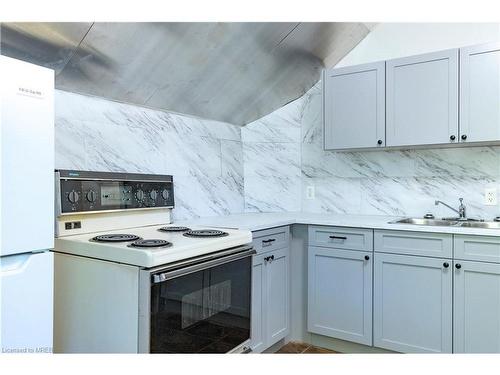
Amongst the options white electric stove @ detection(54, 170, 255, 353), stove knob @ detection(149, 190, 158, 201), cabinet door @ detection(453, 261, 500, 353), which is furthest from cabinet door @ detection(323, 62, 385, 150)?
stove knob @ detection(149, 190, 158, 201)

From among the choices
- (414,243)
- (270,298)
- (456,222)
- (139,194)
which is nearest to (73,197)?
(139,194)

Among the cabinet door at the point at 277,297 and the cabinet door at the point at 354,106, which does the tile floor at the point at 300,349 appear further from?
the cabinet door at the point at 354,106

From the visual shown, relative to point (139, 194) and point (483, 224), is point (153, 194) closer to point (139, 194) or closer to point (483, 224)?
point (139, 194)

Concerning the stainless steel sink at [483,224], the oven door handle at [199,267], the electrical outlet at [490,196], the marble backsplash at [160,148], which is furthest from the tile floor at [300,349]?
the electrical outlet at [490,196]

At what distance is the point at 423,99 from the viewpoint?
7.81 feet

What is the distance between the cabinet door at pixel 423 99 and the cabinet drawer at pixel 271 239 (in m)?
0.94

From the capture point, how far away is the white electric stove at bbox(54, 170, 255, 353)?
142 cm

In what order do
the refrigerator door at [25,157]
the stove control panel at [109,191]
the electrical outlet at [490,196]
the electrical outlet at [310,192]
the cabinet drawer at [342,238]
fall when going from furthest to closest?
the electrical outlet at [310,192], the electrical outlet at [490,196], the cabinet drawer at [342,238], the stove control panel at [109,191], the refrigerator door at [25,157]

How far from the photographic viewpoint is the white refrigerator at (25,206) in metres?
1.18

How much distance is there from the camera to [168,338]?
1.47 metres

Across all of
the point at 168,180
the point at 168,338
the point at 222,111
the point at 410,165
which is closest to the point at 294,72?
the point at 222,111

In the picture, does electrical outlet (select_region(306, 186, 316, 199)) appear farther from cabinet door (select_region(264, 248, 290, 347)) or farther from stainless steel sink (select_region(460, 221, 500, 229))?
stainless steel sink (select_region(460, 221, 500, 229))

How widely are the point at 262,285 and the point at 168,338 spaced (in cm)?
94

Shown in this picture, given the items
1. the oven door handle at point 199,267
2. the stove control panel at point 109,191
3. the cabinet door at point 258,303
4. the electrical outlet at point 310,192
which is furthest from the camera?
the electrical outlet at point 310,192
